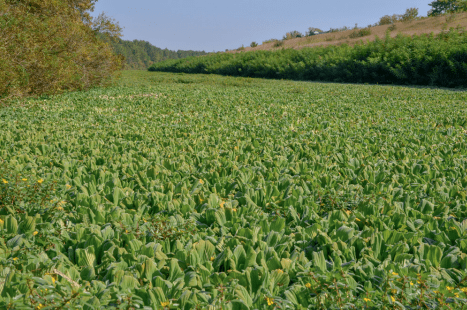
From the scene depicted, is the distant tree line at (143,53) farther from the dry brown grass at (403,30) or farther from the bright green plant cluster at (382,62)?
the bright green plant cluster at (382,62)

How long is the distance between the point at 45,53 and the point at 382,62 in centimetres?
1789

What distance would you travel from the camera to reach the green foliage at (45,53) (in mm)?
9578

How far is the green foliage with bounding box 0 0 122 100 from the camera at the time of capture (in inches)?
377

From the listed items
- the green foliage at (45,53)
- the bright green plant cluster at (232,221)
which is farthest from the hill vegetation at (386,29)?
the bright green plant cluster at (232,221)

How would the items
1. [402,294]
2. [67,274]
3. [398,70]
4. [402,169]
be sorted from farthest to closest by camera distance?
[398,70], [402,169], [67,274], [402,294]

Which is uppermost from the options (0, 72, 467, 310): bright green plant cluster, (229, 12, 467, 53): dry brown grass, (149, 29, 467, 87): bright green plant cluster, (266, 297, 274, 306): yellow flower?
(229, 12, 467, 53): dry brown grass

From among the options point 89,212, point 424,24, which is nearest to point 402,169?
point 89,212

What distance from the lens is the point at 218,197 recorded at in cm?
302

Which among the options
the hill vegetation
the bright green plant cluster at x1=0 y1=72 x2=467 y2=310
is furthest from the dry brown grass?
the bright green plant cluster at x1=0 y1=72 x2=467 y2=310

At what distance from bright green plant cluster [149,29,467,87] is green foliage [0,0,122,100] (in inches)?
608

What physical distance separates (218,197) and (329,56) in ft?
79.0

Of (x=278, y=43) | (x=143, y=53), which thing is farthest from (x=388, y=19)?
(x=143, y=53)

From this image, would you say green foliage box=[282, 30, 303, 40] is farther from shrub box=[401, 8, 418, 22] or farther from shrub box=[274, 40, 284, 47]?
shrub box=[401, 8, 418, 22]

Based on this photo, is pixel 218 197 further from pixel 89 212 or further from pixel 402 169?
pixel 402 169
